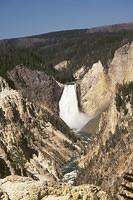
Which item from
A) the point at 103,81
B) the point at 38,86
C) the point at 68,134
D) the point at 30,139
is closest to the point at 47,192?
the point at 30,139

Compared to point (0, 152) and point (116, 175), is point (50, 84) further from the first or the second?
point (116, 175)

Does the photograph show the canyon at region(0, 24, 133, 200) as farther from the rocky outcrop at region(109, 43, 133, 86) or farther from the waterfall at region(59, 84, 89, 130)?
the rocky outcrop at region(109, 43, 133, 86)

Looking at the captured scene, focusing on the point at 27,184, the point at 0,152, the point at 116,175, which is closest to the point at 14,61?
the point at 0,152

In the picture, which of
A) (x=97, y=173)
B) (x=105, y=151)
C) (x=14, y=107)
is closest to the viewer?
(x=97, y=173)

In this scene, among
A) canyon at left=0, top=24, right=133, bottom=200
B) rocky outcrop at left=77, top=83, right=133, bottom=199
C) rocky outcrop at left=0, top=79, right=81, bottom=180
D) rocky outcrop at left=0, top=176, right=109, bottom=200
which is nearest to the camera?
rocky outcrop at left=0, top=176, right=109, bottom=200

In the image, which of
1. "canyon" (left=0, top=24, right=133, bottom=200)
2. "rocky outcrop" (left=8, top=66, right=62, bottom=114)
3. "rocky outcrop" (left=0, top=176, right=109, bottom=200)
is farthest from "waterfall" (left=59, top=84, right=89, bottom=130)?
"rocky outcrop" (left=0, top=176, right=109, bottom=200)

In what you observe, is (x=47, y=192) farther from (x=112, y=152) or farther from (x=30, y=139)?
(x=30, y=139)
